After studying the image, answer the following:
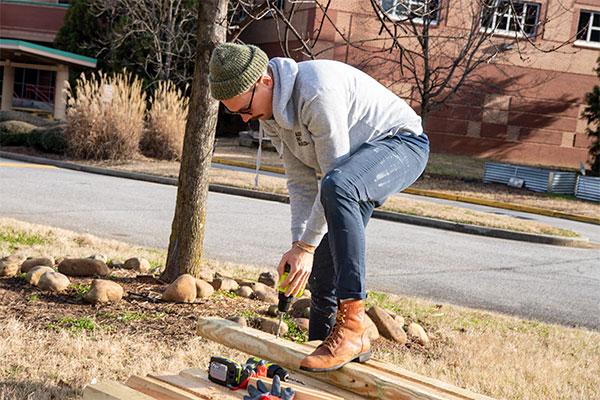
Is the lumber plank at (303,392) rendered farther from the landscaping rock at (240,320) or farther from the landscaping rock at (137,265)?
the landscaping rock at (137,265)

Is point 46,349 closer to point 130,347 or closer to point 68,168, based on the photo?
point 130,347

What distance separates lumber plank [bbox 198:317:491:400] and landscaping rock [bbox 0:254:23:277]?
8.21 ft

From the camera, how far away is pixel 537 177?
2442 centimetres

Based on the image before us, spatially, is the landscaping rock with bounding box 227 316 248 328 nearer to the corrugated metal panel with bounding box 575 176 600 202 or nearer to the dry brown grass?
the dry brown grass

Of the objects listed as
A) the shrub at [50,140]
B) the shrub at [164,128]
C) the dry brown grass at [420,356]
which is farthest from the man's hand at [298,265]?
the shrub at [50,140]

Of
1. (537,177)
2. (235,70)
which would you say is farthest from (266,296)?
(537,177)

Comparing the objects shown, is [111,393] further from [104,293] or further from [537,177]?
[537,177]

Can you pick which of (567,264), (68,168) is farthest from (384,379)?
(68,168)

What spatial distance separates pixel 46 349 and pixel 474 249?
8748mm

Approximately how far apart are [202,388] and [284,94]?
1.26m

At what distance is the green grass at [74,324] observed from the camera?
498 centimetres

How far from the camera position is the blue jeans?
11.9ft

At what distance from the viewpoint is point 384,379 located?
11.8ft

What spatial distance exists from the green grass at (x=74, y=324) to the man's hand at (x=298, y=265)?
5.76ft
